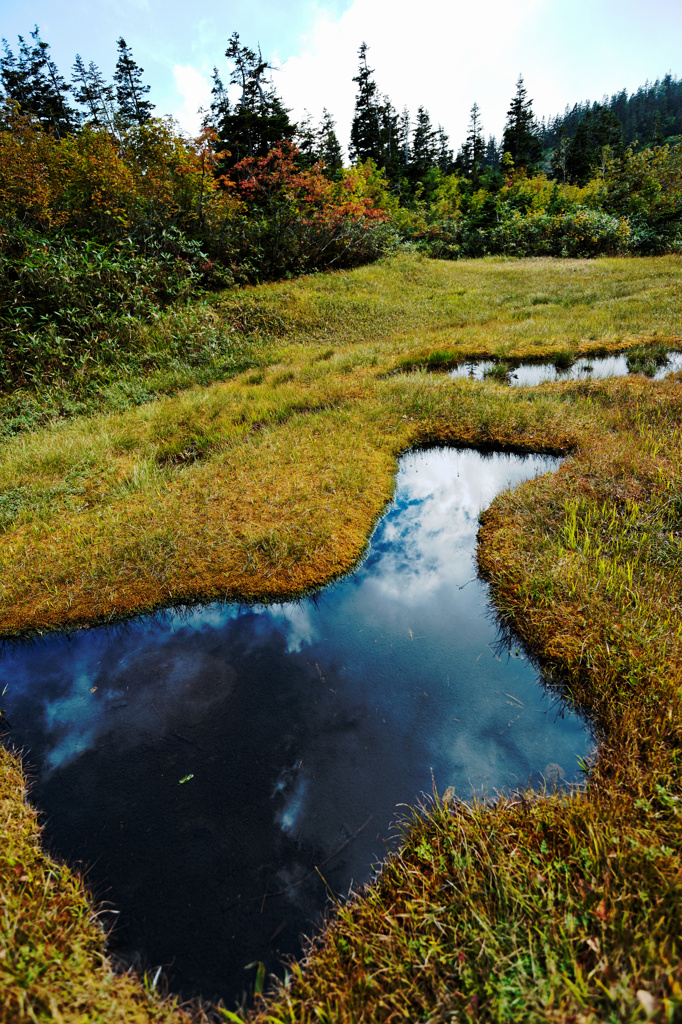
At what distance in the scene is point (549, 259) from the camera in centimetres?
2030

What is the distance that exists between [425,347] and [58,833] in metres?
9.04

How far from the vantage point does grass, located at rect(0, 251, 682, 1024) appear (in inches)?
58.4

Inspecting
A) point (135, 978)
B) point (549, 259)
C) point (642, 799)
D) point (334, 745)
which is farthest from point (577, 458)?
point (549, 259)

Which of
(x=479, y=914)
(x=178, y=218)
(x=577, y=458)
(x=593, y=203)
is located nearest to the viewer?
(x=479, y=914)

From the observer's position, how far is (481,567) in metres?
3.61

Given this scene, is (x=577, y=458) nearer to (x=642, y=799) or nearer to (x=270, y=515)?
(x=270, y=515)

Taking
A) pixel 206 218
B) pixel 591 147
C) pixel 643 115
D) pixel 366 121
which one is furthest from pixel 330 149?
pixel 643 115

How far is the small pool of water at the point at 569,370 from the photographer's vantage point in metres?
7.02

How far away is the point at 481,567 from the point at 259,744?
84.1 inches

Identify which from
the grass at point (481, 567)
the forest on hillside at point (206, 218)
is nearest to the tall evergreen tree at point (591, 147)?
the forest on hillside at point (206, 218)

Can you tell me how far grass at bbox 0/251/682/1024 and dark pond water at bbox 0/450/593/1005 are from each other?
142 millimetres

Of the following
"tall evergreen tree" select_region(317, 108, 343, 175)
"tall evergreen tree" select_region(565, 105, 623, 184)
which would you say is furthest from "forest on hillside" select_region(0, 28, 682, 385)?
"tall evergreen tree" select_region(565, 105, 623, 184)

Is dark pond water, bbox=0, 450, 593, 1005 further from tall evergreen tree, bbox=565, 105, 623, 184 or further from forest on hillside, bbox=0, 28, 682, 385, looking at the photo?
tall evergreen tree, bbox=565, 105, 623, 184

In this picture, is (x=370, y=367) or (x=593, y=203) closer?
(x=370, y=367)
